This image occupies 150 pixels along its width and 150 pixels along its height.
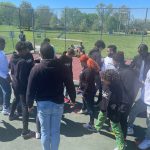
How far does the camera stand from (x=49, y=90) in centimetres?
440

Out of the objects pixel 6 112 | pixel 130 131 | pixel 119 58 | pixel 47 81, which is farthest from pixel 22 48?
pixel 130 131

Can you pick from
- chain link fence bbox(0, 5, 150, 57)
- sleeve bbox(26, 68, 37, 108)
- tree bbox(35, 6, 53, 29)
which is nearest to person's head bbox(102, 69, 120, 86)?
sleeve bbox(26, 68, 37, 108)

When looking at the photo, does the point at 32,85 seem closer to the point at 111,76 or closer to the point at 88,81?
the point at 111,76

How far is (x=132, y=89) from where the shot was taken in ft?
18.7

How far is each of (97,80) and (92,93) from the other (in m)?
0.34

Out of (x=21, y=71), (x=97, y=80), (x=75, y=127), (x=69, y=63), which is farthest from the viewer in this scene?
(x=69, y=63)

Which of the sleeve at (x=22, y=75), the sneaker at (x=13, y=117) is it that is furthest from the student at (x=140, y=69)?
the sneaker at (x=13, y=117)

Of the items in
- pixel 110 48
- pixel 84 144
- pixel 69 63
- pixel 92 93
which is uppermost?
pixel 110 48

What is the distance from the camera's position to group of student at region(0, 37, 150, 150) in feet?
14.4

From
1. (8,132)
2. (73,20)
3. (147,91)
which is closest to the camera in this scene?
(147,91)

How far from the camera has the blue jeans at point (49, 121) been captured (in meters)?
4.46

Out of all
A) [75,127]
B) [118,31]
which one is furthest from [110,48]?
[118,31]

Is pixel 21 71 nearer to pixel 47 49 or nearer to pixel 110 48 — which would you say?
pixel 47 49

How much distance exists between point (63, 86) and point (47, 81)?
1.19 feet
